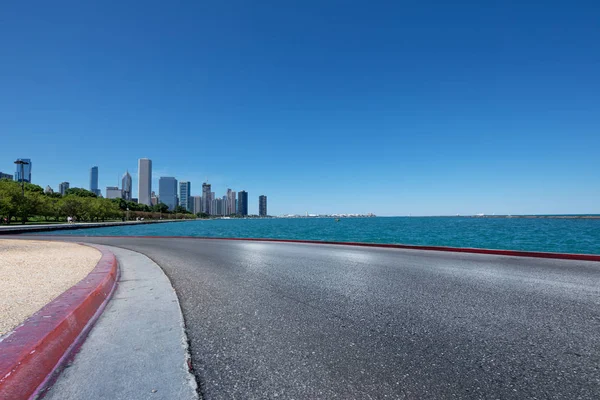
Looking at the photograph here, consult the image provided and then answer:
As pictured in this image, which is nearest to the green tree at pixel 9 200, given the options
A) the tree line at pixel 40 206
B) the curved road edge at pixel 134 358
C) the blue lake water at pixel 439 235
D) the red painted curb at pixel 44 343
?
the tree line at pixel 40 206

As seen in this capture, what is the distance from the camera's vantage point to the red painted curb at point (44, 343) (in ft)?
7.97

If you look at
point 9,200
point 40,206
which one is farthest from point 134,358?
point 40,206

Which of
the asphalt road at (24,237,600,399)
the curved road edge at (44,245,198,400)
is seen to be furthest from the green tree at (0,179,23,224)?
the curved road edge at (44,245,198,400)

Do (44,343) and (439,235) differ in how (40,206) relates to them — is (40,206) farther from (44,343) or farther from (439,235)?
(44,343)

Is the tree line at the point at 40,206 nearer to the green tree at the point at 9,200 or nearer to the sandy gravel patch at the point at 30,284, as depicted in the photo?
the green tree at the point at 9,200

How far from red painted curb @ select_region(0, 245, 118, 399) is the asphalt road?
123 cm

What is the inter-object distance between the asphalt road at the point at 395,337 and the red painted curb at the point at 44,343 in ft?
4.02

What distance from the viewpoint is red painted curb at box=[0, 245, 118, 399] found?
2.43 m

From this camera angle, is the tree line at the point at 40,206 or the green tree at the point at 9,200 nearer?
the green tree at the point at 9,200

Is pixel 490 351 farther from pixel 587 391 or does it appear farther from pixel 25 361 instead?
pixel 25 361

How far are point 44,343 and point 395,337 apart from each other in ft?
11.8

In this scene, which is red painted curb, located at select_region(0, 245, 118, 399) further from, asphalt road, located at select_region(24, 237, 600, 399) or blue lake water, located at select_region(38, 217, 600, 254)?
blue lake water, located at select_region(38, 217, 600, 254)

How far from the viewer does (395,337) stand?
3.62m

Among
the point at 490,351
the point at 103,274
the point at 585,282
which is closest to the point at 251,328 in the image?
the point at 490,351
